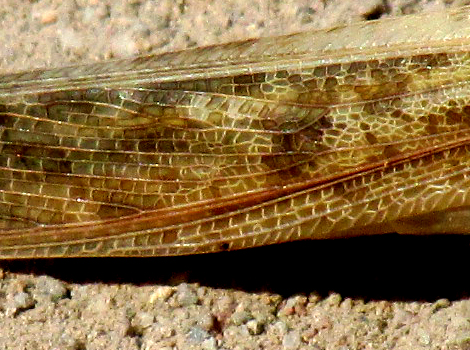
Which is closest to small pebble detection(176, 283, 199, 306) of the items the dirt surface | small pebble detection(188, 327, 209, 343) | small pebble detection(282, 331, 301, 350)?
the dirt surface

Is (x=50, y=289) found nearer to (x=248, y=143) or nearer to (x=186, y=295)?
(x=186, y=295)

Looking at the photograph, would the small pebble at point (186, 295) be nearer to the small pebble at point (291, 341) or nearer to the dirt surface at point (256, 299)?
the dirt surface at point (256, 299)

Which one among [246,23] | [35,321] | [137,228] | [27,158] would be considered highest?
[246,23]

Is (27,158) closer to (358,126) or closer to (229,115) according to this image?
(229,115)

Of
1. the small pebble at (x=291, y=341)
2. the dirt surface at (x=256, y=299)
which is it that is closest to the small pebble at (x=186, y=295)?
the dirt surface at (x=256, y=299)

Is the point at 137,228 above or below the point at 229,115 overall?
below

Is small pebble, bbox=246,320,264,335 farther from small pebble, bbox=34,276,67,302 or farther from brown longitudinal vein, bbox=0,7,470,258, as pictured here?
small pebble, bbox=34,276,67,302

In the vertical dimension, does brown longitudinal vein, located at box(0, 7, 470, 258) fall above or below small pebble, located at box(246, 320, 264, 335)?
above

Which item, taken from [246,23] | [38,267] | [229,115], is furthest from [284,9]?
[38,267]
